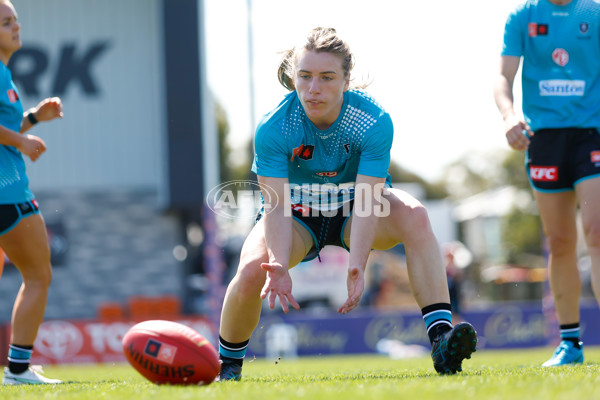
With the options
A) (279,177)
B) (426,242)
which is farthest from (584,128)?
(279,177)

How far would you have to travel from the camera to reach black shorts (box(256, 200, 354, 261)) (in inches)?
174

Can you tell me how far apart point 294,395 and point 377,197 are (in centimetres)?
136

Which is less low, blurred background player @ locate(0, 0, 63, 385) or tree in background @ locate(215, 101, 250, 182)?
blurred background player @ locate(0, 0, 63, 385)

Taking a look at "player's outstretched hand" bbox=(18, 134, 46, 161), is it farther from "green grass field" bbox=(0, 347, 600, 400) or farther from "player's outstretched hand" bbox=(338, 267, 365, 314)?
"player's outstretched hand" bbox=(338, 267, 365, 314)

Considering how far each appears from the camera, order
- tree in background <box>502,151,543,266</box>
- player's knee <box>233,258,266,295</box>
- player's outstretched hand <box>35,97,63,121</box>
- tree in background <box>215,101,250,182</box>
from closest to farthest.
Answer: player's knee <box>233,258,266,295</box>
player's outstretched hand <box>35,97,63,121</box>
tree in background <box>215,101,250,182</box>
tree in background <box>502,151,543,266</box>

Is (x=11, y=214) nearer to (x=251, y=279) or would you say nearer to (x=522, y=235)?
(x=251, y=279)

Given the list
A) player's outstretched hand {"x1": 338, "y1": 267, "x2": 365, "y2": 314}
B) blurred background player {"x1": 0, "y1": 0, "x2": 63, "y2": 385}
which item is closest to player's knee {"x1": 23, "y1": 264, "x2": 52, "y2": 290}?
blurred background player {"x1": 0, "y1": 0, "x2": 63, "y2": 385}

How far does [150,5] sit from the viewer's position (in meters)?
18.8

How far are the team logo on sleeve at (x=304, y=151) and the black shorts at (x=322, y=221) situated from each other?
29 centimetres

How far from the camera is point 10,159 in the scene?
4.78 m

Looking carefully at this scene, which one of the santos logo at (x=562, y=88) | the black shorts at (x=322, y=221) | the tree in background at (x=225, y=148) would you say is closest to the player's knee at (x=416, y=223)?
the black shorts at (x=322, y=221)

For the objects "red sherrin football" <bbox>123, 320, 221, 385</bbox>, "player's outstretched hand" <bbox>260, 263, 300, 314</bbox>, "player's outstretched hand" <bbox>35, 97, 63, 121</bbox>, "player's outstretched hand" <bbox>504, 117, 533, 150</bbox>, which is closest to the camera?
"red sherrin football" <bbox>123, 320, 221, 385</bbox>

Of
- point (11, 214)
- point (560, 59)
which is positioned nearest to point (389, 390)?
point (11, 214)

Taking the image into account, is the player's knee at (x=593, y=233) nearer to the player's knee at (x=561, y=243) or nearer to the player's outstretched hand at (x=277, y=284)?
the player's knee at (x=561, y=243)
